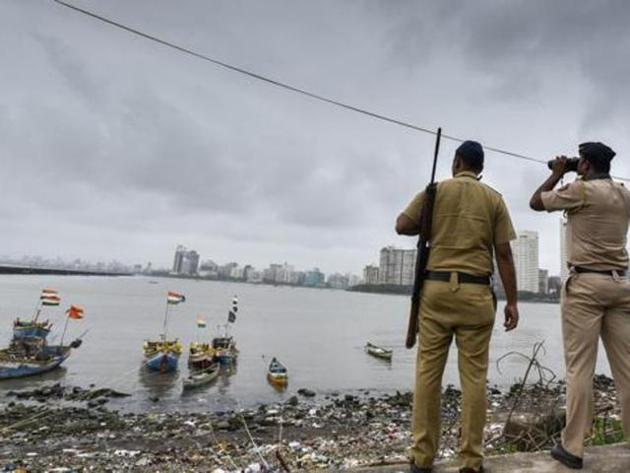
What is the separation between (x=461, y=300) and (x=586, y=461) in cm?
155

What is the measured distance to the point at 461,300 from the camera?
2.86 meters

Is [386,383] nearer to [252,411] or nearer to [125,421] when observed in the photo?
[252,411]

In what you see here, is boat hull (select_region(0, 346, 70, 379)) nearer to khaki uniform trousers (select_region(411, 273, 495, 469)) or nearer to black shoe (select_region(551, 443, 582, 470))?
khaki uniform trousers (select_region(411, 273, 495, 469))

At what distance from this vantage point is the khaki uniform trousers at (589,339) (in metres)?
3.02

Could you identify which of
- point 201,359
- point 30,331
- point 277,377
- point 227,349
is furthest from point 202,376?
point 30,331

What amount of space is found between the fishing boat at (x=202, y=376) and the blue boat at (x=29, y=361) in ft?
25.3

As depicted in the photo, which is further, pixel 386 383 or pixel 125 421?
pixel 386 383

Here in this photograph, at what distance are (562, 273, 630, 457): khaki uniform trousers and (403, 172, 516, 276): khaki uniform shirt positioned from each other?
2.16 feet

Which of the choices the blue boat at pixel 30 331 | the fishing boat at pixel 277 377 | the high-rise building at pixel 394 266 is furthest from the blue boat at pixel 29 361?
the high-rise building at pixel 394 266

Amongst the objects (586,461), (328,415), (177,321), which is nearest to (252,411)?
(328,415)

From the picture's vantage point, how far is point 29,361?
23.1 m

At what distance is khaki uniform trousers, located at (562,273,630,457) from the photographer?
3.02 m

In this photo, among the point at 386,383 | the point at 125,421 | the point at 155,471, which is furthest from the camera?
the point at 386,383

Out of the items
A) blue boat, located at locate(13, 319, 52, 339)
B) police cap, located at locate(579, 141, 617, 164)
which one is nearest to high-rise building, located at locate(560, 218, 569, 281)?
police cap, located at locate(579, 141, 617, 164)
